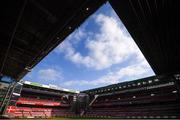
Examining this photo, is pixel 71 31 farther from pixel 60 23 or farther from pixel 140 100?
pixel 140 100

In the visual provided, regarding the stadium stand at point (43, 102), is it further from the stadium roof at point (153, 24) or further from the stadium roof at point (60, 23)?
the stadium roof at point (153, 24)

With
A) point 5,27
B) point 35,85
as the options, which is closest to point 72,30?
point 5,27

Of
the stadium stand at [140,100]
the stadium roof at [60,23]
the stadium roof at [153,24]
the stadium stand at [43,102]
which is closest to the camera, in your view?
the stadium roof at [60,23]

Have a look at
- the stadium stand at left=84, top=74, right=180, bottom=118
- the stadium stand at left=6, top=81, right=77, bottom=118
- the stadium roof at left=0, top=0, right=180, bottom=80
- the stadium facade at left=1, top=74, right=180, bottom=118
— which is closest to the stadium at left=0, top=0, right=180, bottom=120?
the stadium roof at left=0, top=0, right=180, bottom=80

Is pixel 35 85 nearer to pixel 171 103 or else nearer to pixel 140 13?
pixel 171 103

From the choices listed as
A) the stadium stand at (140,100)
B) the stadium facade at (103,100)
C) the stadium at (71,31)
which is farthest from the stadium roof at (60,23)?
the stadium stand at (140,100)

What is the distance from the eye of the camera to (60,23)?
25.4 feet

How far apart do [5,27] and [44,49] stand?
3162mm

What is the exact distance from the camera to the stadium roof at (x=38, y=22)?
21.9ft

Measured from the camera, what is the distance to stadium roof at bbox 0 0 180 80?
6.86m

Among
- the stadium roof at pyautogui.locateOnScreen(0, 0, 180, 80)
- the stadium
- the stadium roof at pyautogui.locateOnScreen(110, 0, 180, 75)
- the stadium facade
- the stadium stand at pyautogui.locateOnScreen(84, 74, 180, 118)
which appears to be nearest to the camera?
the stadium roof at pyautogui.locateOnScreen(0, 0, 180, 80)

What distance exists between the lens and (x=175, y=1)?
9.05 metres

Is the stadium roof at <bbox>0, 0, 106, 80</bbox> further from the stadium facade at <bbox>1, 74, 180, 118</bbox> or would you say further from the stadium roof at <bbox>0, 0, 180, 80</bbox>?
the stadium facade at <bbox>1, 74, 180, 118</bbox>

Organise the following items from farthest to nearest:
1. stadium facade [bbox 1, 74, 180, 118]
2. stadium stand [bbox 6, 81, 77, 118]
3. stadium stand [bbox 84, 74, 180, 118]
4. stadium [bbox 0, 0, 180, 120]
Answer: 1. stadium stand [bbox 6, 81, 77, 118]
2. stadium facade [bbox 1, 74, 180, 118]
3. stadium stand [bbox 84, 74, 180, 118]
4. stadium [bbox 0, 0, 180, 120]
